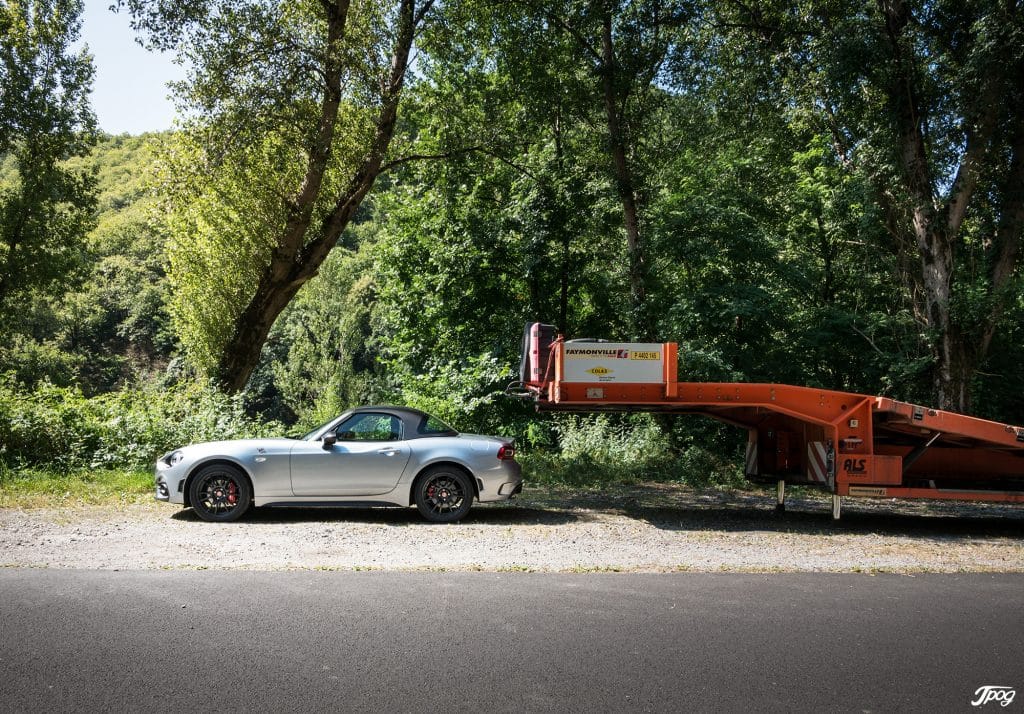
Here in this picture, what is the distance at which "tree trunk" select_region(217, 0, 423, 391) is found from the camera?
17.2m

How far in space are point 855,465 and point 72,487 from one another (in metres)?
11.4

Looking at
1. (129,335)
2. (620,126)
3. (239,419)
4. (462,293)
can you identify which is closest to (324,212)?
(462,293)

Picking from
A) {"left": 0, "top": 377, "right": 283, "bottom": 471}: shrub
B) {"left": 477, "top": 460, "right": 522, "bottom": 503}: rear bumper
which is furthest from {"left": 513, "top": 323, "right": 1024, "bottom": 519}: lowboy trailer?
{"left": 0, "top": 377, "right": 283, "bottom": 471}: shrub

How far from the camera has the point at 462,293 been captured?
2194 cm

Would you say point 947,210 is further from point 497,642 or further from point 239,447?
point 497,642

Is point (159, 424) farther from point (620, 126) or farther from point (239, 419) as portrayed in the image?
point (620, 126)

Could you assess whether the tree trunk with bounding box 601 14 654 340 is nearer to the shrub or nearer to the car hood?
the shrub

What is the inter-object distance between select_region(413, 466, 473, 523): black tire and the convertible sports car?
0.01 m

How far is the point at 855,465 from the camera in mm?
10016

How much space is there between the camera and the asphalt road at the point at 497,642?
14.1 ft

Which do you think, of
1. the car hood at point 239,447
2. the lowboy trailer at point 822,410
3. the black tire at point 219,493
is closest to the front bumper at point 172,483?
the black tire at point 219,493

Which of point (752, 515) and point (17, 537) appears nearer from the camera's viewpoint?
point (17, 537)

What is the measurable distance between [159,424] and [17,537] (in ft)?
19.5

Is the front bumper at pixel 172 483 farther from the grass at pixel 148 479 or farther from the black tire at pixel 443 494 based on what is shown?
the black tire at pixel 443 494
